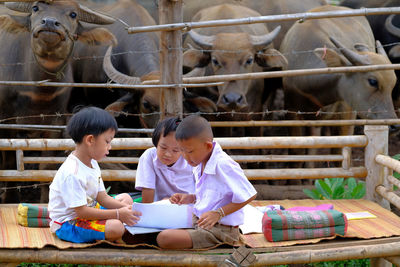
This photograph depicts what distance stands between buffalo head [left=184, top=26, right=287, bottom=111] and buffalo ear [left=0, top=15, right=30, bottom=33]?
→ 5.01 feet

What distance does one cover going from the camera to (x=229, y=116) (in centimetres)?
560

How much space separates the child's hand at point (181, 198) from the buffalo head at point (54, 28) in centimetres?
245

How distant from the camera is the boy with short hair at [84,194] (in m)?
2.82

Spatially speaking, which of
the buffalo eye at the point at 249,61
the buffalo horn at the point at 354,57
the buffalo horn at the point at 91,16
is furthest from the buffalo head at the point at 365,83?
the buffalo horn at the point at 91,16

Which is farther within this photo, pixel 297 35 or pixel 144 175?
pixel 297 35

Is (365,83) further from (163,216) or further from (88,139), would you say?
(88,139)

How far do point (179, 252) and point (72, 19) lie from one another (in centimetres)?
314

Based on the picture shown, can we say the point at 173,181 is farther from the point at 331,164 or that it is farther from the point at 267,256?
the point at 331,164

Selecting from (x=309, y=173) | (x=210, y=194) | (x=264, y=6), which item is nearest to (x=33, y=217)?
(x=210, y=194)

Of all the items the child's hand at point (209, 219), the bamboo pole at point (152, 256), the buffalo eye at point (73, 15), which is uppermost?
the buffalo eye at point (73, 15)

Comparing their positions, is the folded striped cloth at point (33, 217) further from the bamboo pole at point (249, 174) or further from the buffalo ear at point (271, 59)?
the buffalo ear at point (271, 59)

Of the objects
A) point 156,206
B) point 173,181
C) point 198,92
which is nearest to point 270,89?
point 198,92

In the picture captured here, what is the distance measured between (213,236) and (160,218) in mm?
280

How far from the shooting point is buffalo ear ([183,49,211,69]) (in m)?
5.76
